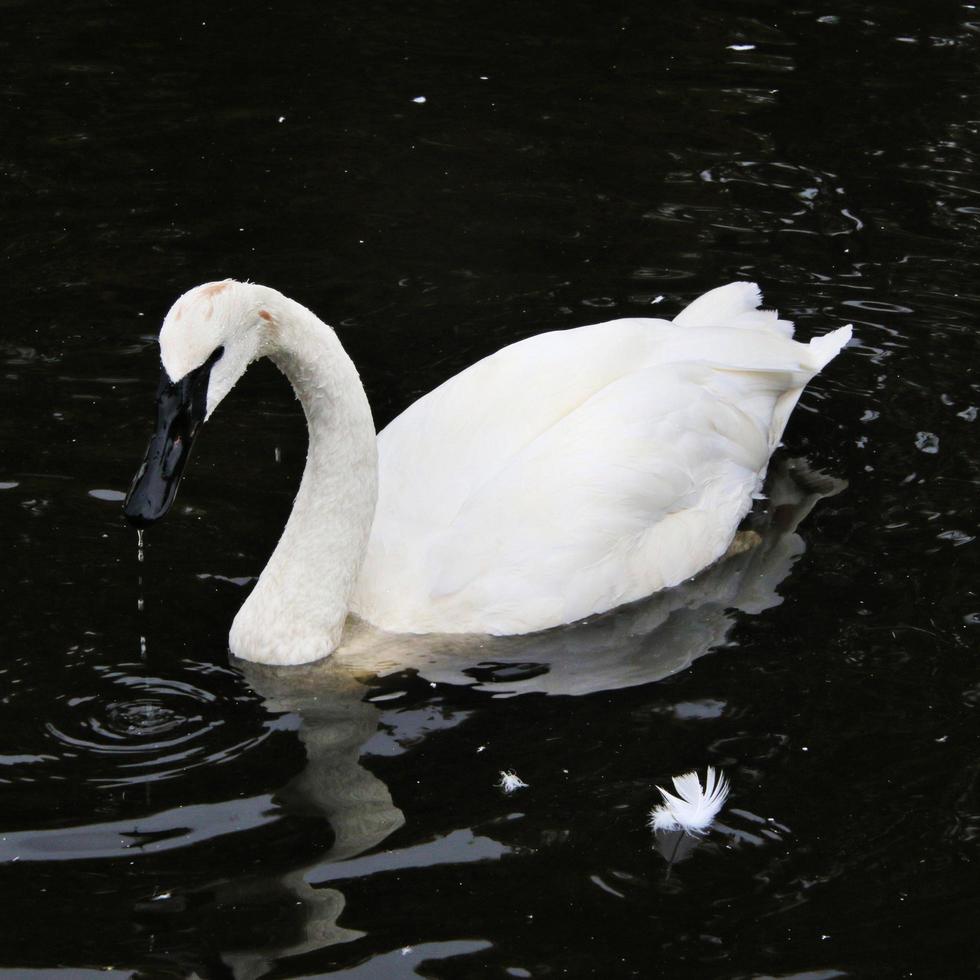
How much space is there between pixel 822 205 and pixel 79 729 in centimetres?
616

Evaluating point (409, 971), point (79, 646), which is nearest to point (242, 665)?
point (79, 646)

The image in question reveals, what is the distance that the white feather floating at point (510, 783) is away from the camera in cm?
593

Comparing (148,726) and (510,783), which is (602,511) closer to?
(510,783)

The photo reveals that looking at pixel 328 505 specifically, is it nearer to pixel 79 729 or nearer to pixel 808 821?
pixel 79 729

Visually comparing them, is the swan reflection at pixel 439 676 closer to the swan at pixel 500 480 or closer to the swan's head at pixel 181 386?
the swan at pixel 500 480

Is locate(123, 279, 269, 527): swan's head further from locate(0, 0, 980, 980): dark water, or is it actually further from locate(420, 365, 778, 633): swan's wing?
locate(420, 365, 778, 633): swan's wing

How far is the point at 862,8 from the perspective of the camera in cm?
1334

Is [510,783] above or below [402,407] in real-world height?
below

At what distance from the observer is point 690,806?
575cm

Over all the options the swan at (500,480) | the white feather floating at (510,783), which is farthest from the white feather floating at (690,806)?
the swan at (500,480)

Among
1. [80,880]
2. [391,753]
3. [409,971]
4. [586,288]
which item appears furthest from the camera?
[586,288]

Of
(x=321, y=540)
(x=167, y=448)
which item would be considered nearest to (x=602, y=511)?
(x=321, y=540)

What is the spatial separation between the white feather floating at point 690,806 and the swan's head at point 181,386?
6.08ft

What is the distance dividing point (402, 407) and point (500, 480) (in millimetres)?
1743
